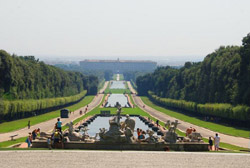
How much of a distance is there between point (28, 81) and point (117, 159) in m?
58.8

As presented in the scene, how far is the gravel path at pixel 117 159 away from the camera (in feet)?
84.9

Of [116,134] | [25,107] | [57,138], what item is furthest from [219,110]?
[57,138]

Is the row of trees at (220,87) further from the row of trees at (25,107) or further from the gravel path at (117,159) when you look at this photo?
the gravel path at (117,159)

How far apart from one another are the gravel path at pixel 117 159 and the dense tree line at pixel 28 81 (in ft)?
143

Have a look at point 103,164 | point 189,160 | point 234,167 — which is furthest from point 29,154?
point 234,167

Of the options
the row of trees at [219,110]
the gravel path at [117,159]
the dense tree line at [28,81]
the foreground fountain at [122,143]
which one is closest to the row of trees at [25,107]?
the dense tree line at [28,81]

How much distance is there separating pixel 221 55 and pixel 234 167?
195 feet

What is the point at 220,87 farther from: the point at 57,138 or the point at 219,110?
the point at 57,138

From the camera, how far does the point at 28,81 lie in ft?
274

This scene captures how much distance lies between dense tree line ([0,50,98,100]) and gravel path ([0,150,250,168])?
143 feet

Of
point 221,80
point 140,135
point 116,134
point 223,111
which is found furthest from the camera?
point 221,80

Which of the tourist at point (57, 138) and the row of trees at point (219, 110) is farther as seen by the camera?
the row of trees at point (219, 110)

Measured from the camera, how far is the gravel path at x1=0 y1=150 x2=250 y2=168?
25875 mm

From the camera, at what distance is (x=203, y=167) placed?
25797 mm
